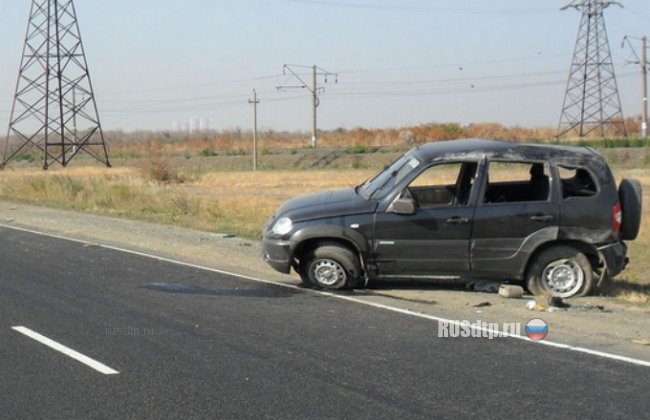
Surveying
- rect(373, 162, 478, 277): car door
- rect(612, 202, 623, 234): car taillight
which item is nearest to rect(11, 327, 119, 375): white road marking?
rect(373, 162, 478, 277): car door

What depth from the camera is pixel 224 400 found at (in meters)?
6.56

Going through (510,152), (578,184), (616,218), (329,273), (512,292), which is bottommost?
(512,292)

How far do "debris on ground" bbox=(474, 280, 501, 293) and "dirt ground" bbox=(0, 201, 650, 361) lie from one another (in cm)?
10

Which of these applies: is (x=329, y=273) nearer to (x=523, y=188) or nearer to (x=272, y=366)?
(x=523, y=188)

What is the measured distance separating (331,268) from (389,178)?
130 cm

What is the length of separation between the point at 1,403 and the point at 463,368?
138 inches

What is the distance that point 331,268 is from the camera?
36.9ft

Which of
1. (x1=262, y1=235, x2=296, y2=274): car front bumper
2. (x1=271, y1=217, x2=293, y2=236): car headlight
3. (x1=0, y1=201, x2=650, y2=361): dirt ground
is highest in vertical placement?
(x1=271, y1=217, x2=293, y2=236): car headlight

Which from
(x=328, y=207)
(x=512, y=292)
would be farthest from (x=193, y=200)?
(x=512, y=292)

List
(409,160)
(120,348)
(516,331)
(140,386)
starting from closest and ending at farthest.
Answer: (140,386), (120,348), (516,331), (409,160)

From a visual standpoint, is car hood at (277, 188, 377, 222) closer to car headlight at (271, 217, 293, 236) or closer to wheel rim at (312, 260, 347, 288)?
car headlight at (271, 217, 293, 236)

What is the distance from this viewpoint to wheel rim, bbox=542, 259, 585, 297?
35.2 feet

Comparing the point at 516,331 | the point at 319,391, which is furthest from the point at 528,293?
the point at 319,391

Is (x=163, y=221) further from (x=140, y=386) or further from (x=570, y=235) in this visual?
(x=140, y=386)
